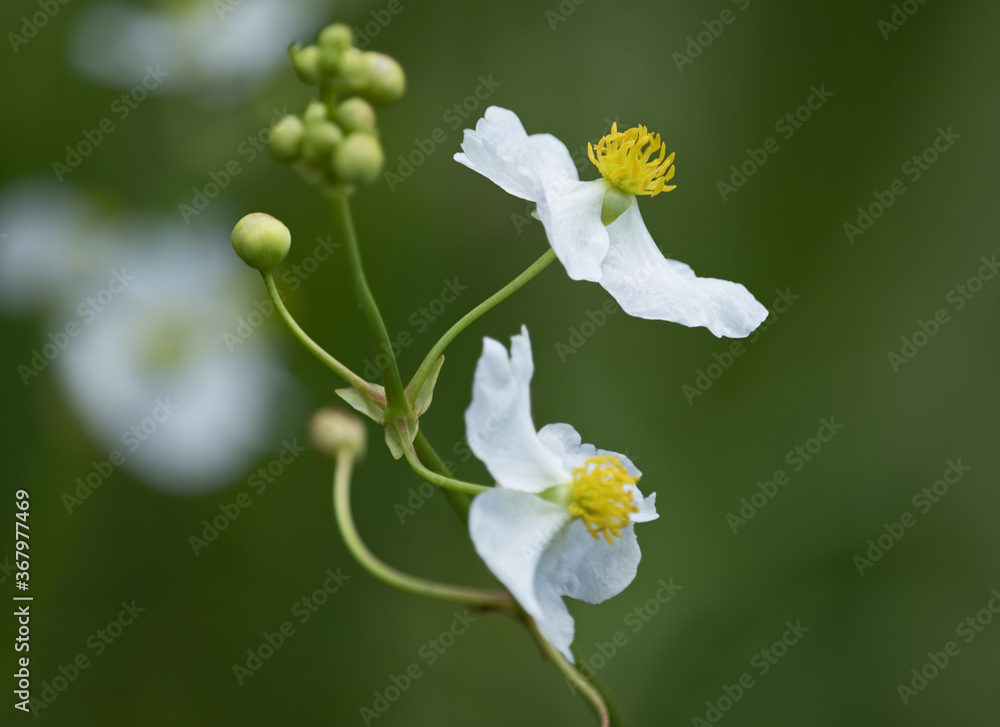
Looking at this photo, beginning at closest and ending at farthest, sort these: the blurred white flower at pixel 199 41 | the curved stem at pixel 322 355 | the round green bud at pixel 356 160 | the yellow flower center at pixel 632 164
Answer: the round green bud at pixel 356 160 → the curved stem at pixel 322 355 → the yellow flower center at pixel 632 164 → the blurred white flower at pixel 199 41

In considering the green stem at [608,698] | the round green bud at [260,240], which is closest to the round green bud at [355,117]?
the round green bud at [260,240]

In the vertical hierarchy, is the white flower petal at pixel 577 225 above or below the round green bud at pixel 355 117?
above

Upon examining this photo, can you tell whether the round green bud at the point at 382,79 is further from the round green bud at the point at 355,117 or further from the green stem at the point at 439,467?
the green stem at the point at 439,467

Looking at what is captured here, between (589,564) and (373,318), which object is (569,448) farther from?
(373,318)

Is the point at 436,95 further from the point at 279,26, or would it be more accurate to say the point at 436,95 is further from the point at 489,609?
the point at 489,609

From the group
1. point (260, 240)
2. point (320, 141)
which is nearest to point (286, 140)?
point (320, 141)

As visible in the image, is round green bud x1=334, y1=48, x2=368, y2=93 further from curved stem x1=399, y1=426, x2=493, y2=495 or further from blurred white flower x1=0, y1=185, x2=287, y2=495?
blurred white flower x1=0, y1=185, x2=287, y2=495

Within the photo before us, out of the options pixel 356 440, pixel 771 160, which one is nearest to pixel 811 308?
pixel 771 160
